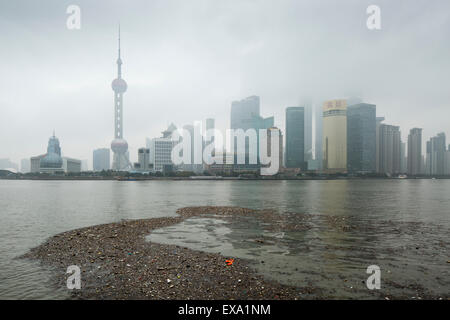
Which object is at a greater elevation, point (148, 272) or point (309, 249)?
point (148, 272)

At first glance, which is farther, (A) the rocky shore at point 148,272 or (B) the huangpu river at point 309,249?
(B) the huangpu river at point 309,249

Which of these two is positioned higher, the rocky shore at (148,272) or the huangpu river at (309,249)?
the rocky shore at (148,272)

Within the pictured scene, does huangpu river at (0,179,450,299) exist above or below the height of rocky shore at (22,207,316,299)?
below

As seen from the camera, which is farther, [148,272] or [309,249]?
[309,249]

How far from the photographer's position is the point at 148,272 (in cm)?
1689

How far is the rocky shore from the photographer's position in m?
14.2

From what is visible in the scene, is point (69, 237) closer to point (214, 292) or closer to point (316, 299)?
point (214, 292)

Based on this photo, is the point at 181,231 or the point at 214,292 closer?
the point at 214,292

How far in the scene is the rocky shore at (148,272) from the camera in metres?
14.2

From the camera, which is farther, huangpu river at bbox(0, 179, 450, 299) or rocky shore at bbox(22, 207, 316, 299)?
huangpu river at bbox(0, 179, 450, 299)
